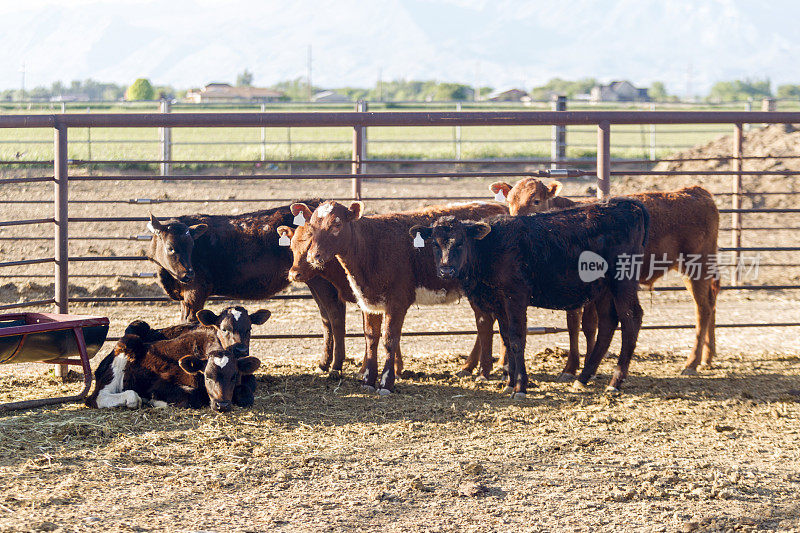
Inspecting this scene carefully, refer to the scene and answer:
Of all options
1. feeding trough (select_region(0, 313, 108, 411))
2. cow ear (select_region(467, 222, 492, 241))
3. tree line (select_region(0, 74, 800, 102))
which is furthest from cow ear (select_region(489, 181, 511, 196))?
tree line (select_region(0, 74, 800, 102))

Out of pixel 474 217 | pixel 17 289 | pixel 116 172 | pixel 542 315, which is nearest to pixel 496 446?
pixel 474 217

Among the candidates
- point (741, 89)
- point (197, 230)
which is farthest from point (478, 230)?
point (741, 89)

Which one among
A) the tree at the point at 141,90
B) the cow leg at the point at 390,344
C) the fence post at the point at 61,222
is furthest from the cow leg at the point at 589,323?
the tree at the point at 141,90

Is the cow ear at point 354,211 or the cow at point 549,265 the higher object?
the cow ear at point 354,211

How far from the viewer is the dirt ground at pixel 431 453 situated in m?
4.25

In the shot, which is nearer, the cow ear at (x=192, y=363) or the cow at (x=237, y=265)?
the cow ear at (x=192, y=363)

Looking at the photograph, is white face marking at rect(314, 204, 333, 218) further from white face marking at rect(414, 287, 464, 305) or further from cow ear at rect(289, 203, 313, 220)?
white face marking at rect(414, 287, 464, 305)

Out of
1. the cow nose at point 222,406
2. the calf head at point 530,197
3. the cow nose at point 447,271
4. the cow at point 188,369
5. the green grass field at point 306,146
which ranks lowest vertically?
the cow nose at point 222,406

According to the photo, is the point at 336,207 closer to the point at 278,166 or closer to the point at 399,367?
the point at 399,367

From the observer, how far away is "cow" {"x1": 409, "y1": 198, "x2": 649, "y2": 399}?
21.3ft

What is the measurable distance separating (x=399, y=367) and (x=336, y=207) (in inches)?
57.5

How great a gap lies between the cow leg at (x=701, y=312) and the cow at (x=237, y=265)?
9.91 feet

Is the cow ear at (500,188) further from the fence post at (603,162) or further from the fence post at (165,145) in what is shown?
the fence post at (165,145)

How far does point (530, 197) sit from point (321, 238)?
7.11 feet
